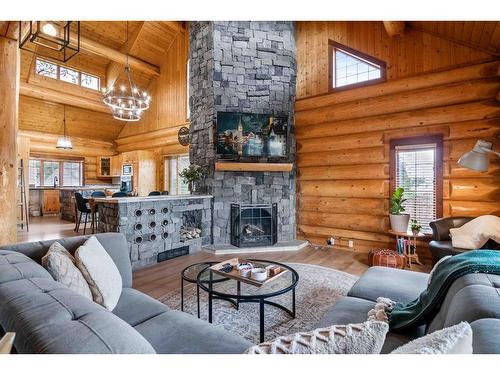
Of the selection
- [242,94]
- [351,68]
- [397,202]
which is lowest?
[397,202]

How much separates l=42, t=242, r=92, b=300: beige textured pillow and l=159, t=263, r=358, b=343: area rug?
1.24m

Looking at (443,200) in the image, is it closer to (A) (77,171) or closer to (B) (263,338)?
(B) (263,338)

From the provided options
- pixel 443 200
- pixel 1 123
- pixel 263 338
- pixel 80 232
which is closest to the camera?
pixel 263 338

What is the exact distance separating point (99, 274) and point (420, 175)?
179 inches

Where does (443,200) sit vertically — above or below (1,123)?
below

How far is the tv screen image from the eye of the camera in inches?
192

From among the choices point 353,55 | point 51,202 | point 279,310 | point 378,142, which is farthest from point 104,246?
point 51,202

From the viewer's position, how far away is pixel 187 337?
1358 millimetres

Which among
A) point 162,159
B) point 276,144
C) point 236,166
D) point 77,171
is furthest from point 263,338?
point 77,171

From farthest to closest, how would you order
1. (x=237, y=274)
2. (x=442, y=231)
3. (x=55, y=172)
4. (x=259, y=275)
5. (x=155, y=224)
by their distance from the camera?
(x=55, y=172) → (x=155, y=224) → (x=442, y=231) → (x=237, y=274) → (x=259, y=275)

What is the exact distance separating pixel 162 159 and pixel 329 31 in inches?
231

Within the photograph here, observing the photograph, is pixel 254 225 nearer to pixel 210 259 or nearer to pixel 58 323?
pixel 210 259

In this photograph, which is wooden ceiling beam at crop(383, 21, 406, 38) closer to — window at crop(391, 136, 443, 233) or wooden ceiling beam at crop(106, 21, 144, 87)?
window at crop(391, 136, 443, 233)

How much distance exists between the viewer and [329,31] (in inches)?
201
